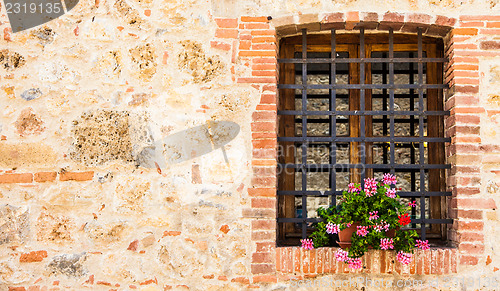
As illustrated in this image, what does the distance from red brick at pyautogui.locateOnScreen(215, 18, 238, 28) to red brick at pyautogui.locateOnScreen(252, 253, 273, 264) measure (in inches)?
67.7

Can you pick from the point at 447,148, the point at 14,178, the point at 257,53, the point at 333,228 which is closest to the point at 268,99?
the point at 257,53

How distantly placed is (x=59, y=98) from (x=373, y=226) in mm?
2504

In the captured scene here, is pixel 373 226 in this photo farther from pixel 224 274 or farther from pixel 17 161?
pixel 17 161

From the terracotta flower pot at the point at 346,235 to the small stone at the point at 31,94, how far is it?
8.21 feet

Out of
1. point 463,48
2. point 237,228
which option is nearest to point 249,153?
point 237,228

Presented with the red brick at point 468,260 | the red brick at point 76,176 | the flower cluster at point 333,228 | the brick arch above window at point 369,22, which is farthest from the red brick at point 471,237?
the red brick at point 76,176

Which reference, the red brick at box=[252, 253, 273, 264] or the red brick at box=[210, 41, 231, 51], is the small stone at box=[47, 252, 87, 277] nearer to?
the red brick at box=[252, 253, 273, 264]

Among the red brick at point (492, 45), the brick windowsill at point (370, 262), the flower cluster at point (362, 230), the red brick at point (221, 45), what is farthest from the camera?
the red brick at point (221, 45)

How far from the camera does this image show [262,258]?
124 inches

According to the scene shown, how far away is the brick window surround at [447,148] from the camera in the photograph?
3.11m

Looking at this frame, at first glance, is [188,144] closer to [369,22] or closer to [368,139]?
[368,139]

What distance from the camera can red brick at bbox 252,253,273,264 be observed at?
3.15 m

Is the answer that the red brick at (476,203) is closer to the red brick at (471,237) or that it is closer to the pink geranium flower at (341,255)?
the red brick at (471,237)

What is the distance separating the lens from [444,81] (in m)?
3.38
